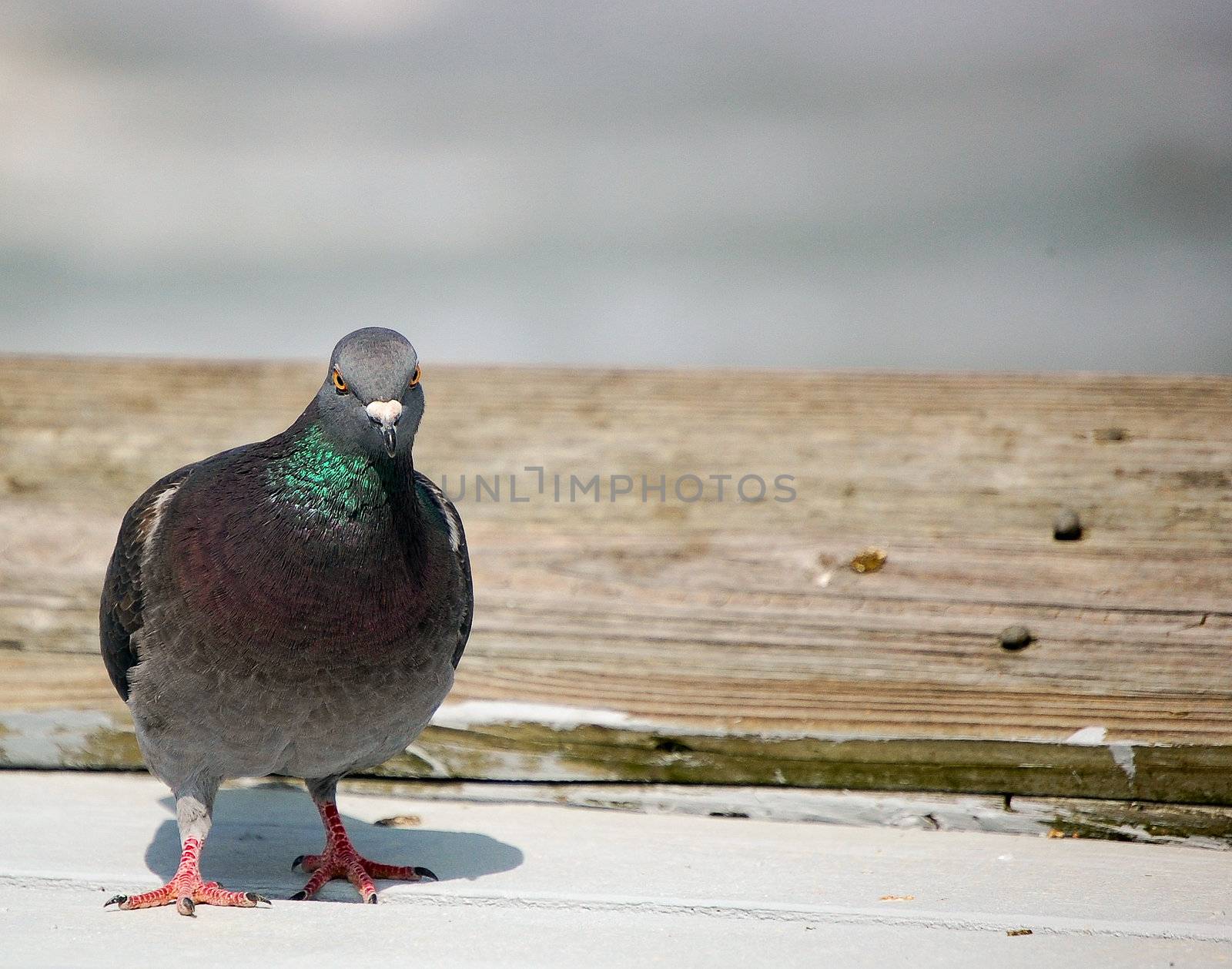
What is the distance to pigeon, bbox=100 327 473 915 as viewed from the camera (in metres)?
2.94

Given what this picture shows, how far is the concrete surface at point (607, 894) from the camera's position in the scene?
7.94ft

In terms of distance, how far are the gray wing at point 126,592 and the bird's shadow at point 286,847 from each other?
470 mm

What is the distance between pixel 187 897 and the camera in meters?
2.78

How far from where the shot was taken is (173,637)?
3.00 m

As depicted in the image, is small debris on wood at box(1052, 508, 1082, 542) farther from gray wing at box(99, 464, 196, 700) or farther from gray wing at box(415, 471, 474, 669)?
gray wing at box(99, 464, 196, 700)

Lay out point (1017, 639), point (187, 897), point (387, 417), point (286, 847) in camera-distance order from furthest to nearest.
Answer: point (286, 847) → point (1017, 639) → point (387, 417) → point (187, 897)

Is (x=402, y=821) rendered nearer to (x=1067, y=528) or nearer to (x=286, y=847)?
(x=286, y=847)

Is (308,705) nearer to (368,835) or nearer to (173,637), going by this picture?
(173,637)

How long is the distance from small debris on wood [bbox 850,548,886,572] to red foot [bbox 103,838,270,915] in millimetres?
1789

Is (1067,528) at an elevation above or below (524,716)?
above

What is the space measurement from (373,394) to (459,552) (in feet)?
1.93

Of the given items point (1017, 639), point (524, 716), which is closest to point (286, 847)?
point (524, 716)

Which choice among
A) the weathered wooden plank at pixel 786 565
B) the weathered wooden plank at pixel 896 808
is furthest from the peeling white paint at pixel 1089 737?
the weathered wooden plank at pixel 896 808

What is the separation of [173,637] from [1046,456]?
2550 mm
